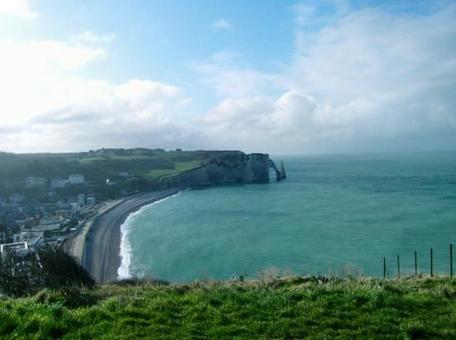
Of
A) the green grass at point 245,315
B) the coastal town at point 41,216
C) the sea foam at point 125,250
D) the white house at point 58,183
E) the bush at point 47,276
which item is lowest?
the sea foam at point 125,250

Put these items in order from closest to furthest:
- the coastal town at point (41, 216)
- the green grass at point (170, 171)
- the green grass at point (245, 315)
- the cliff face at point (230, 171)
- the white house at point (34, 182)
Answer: the green grass at point (245, 315)
the coastal town at point (41, 216)
the white house at point (34, 182)
the green grass at point (170, 171)
the cliff face at point (230, 171)

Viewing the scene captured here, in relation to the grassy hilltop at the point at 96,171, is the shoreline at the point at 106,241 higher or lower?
lower

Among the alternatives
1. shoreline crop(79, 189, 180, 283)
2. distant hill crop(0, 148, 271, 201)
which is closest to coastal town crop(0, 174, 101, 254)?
distant hill crop(0, 148, 271, 201)

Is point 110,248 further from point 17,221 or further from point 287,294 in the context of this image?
point 287,294

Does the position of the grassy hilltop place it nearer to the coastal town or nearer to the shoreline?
the coastal town

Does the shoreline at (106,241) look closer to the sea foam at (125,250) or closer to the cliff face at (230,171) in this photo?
the sea foam at (125,250)

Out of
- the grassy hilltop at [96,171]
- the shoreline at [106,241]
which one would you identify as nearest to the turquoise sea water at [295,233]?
the shoreline at [106,241]
